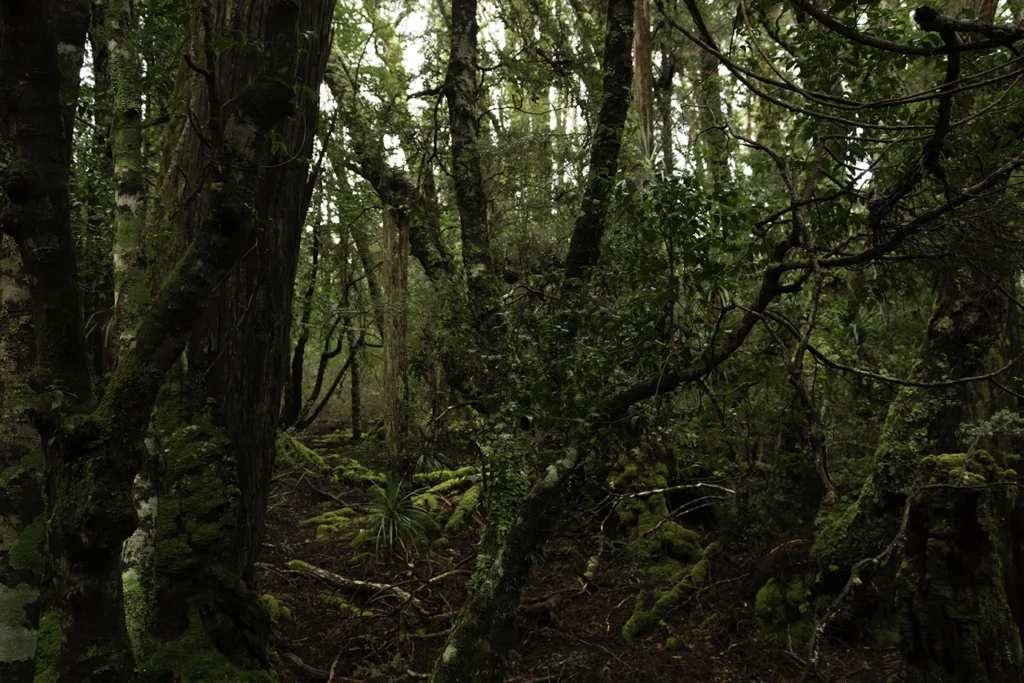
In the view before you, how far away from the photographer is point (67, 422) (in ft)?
7.78

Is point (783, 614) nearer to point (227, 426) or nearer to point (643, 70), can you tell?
point (227, 426)

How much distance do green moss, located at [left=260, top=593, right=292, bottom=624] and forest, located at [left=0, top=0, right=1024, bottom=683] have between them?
244mm

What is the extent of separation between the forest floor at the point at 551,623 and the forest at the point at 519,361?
0.04m

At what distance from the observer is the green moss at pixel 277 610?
6254 millimetres

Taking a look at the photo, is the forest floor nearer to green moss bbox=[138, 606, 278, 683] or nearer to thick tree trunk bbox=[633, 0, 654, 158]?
green moss bbox=[138, 606, 278, 683]

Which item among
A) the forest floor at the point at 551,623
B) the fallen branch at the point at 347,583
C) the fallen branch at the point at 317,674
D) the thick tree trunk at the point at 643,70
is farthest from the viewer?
the thick tree trunk at the point at 643,70

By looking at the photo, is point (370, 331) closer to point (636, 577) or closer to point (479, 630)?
point (636, 577)

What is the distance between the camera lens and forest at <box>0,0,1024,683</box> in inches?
103

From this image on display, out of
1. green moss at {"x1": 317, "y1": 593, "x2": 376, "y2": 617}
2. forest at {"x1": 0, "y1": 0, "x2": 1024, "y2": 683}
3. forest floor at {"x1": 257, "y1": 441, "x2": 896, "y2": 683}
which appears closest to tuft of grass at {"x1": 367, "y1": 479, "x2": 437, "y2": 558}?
forest at {"x1": 0, "y1": 0, "x2": 1024, "y2": 683}

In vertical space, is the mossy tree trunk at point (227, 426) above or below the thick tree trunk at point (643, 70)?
below

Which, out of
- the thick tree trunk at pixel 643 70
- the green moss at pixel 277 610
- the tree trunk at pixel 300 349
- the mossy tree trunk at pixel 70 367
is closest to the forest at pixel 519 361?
the mossy tree trunk at pixel 70 367

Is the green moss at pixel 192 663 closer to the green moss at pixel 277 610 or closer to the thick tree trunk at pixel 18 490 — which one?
the thick tree trunk at pixel 18 490

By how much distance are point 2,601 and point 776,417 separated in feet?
18.4

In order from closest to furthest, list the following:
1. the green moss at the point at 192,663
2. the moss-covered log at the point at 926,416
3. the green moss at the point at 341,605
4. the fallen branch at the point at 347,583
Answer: the green moss at the point at 192,663, the moss-covered log at the point at 926,416, the green moss at the point at 341,605, the fallen branch at the point at 347,583
